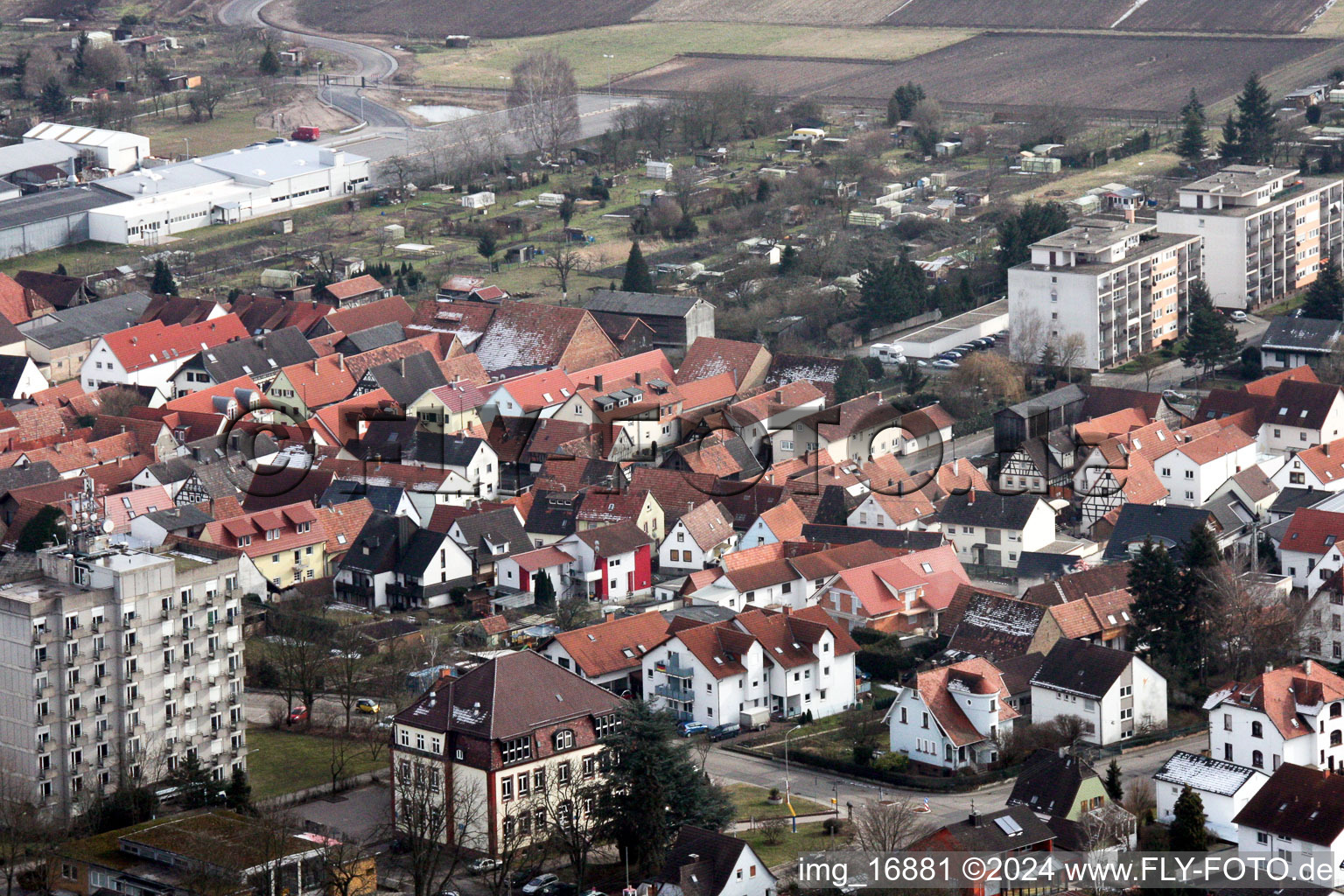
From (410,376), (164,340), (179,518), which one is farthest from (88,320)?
(179,518)

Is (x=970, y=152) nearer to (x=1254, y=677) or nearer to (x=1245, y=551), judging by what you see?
(x=1245, y=551)

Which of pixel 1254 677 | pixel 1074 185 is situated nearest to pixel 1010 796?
pixel 1254 677

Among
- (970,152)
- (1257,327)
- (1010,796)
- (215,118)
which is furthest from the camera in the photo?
(215,118)

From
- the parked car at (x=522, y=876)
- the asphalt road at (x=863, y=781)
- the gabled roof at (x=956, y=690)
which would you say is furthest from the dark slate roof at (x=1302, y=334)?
the parked car at (x=522, y=876)

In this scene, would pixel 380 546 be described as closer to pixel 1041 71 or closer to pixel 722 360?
pixel 722 360

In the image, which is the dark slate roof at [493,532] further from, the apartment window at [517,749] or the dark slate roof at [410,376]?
the apartment window at [517,749]
